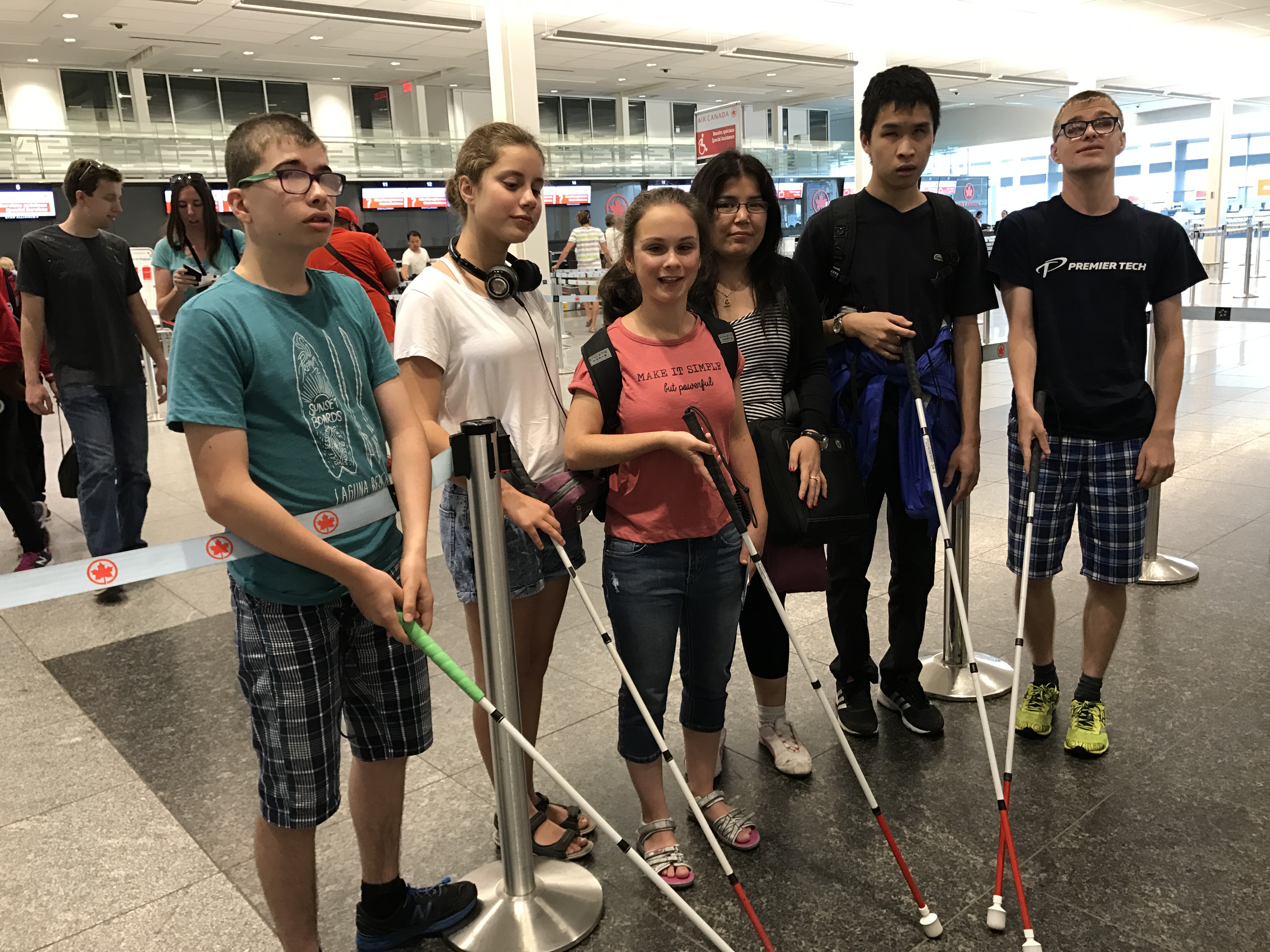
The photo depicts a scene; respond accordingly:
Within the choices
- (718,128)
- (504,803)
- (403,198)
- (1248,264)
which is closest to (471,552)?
(504,803)

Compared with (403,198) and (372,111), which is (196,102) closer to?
(372,111)

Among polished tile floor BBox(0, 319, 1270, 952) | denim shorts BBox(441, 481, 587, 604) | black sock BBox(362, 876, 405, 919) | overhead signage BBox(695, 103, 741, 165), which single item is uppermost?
overhead signage BBox(695, 103, 741, 165)

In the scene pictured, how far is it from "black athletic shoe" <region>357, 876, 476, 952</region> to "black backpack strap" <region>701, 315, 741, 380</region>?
4.51 feet

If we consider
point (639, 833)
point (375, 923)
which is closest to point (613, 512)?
point (639, 833)

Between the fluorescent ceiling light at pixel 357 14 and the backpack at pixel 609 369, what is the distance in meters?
9.11

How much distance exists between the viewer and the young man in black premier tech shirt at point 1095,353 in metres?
2.72

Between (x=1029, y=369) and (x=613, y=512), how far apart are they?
1355mm

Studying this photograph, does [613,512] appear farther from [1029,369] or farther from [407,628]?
[1029,369]

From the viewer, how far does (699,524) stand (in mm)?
2242

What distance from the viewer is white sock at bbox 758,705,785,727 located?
2.86m

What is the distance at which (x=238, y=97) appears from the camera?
20828 millimetres

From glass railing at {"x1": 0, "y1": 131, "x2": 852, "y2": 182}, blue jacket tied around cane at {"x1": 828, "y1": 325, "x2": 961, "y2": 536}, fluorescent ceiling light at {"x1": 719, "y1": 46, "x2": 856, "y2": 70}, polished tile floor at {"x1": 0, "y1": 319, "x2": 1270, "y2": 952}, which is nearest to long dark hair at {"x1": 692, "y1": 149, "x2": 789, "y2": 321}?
blue jacket tied around cane at {"x1": 828, "y1": 325, "x2": 961, "y2": 536}

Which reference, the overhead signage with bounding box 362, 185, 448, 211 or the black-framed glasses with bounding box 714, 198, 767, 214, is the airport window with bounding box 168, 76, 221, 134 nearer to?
the overhead signage with bounding box 362, 185, 448, 211

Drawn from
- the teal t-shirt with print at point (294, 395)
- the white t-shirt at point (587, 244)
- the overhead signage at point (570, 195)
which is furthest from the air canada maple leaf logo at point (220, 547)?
the overhead signage at point (570, 195)
